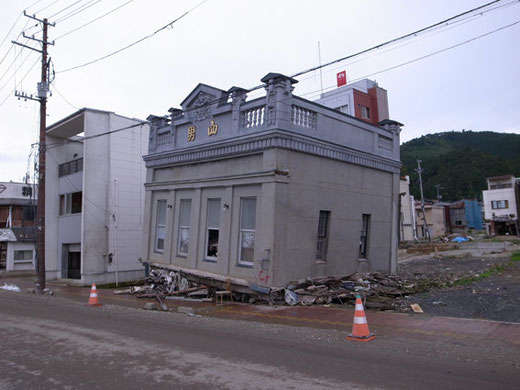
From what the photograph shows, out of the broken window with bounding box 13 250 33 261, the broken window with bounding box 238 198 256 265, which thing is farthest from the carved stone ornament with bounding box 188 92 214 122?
the broken window with bounding box 13 250 33 261

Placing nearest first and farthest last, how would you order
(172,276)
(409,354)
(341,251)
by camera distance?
1. (409,354)
2. (341,251)
3. (172,276)

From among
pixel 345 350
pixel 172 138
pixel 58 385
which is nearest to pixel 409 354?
pixel 345 350

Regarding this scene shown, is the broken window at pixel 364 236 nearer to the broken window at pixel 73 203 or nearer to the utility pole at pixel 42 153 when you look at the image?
the utility pole at pixel 42 153

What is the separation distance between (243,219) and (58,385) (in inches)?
315

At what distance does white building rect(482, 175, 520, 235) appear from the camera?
5919cm

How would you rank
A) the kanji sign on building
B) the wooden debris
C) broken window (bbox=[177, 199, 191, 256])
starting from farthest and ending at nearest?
the kanji sign on building → broken window (bbox=[177, 199, 191, 256]) → the wooden debris

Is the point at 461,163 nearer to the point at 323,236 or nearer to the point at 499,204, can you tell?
the point at 499,204

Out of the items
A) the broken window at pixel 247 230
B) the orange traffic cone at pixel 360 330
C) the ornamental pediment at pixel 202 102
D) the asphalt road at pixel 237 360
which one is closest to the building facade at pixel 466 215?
the ornamental pediment at pixel 202 102

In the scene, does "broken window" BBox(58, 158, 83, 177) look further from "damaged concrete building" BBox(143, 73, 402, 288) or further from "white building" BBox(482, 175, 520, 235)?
"white building" BBox(482, 175, 520, 235)

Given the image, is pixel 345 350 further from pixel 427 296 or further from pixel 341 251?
pixel 341 251

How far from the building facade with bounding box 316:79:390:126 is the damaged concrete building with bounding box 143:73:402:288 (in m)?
22.9

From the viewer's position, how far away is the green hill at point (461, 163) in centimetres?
8879

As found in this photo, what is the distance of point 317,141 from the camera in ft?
40.9

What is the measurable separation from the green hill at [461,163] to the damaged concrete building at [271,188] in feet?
248
